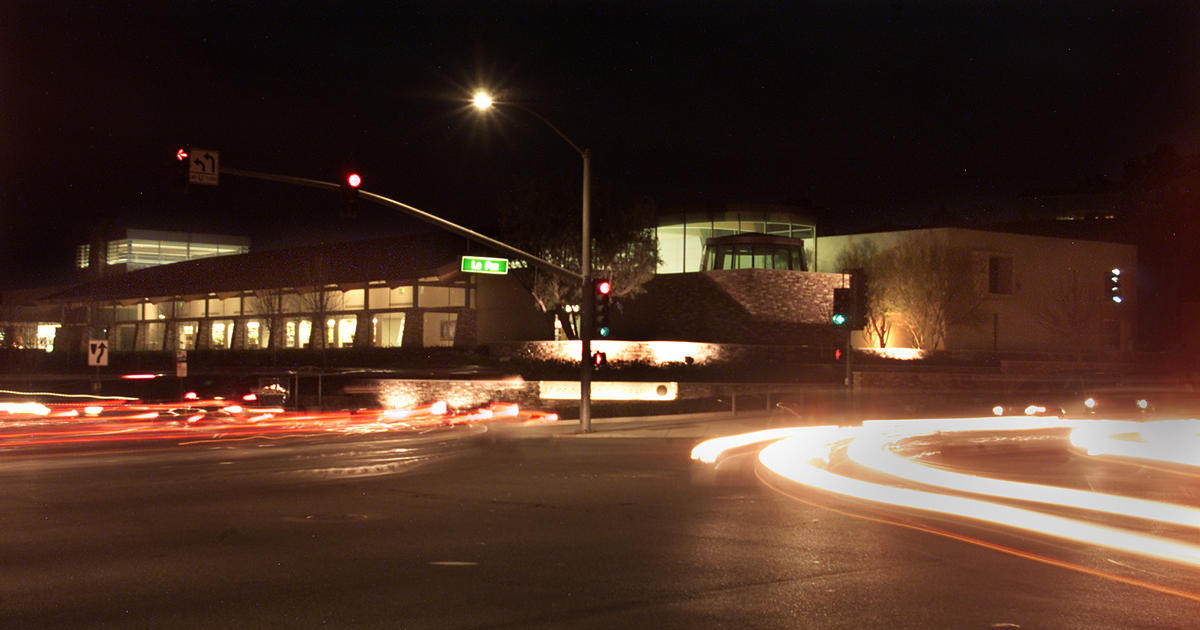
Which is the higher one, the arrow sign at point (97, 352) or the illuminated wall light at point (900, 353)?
the illuminated wall light at point (900, 353)

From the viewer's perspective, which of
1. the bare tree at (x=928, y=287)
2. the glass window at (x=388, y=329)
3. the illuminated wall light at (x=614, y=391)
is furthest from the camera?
the glass window at (x=388, y=329)

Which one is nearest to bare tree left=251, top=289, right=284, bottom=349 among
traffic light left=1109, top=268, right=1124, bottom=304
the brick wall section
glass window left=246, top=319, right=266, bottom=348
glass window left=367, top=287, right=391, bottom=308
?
glass window left=246, top=319, right=266, bottom=348

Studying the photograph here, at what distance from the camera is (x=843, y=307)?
104ft

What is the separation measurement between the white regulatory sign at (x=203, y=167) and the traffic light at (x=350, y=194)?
276 cm

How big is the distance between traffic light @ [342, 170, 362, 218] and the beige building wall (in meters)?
45.3

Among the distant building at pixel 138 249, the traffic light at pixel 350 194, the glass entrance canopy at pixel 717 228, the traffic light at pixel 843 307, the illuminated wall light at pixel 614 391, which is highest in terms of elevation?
the distant building at pixel 138 249

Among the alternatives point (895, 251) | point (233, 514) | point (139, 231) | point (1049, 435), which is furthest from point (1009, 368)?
point (139, 231)

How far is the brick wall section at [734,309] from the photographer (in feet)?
186

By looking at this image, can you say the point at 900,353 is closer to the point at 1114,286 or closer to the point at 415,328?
the point at 1114,286

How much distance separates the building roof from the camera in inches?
2366

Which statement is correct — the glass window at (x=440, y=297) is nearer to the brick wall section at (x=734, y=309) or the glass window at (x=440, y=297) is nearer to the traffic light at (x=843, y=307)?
the brick wall section at (x=734, y=309)

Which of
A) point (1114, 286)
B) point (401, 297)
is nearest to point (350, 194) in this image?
point (1114, 286)

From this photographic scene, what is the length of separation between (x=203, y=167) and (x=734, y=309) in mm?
37943

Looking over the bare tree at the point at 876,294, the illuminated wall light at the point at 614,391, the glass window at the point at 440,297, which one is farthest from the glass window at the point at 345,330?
the bare tree at the point at 876,294
